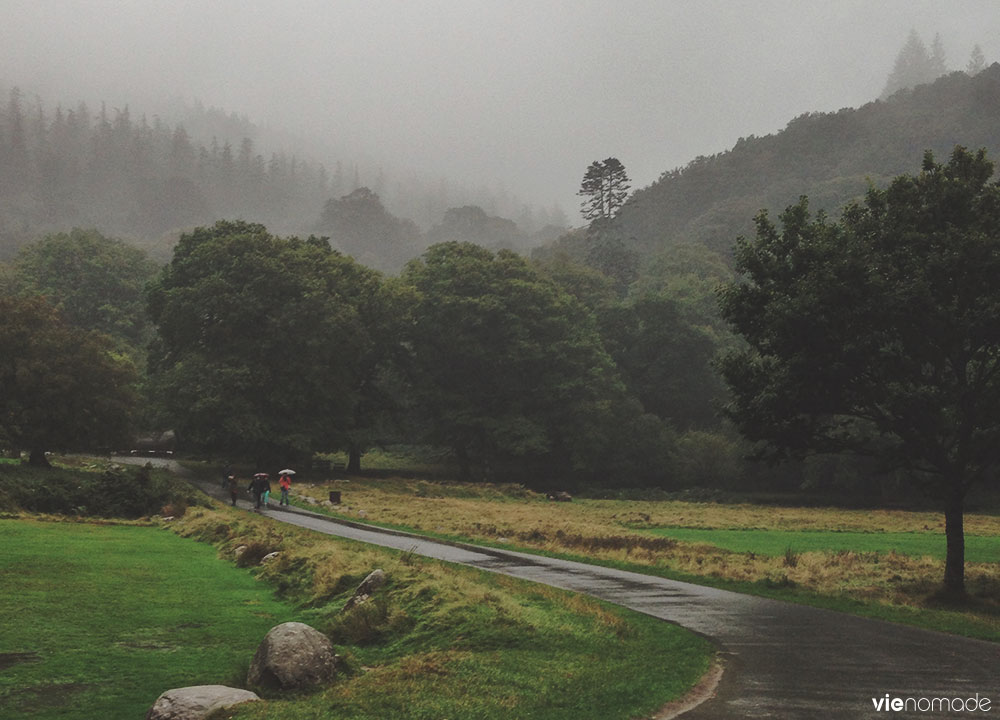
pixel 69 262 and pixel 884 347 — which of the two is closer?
pixel 884 347

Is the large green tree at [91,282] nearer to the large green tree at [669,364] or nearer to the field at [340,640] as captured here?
the large green tree at [669,364]

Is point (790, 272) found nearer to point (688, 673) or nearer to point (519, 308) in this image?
point (688, 673)

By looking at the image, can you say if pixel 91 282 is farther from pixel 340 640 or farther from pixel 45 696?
pixel 45 696

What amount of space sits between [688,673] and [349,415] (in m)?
63.1

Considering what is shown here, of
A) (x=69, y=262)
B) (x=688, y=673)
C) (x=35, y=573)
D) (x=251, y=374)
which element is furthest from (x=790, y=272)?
(x=69, y=262)

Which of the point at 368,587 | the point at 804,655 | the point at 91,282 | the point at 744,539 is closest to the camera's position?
the point at 804,655

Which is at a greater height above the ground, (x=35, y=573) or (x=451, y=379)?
(x=451, y=379)

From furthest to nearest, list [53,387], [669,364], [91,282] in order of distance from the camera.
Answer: [91,282] < [669,364] < [53,387]

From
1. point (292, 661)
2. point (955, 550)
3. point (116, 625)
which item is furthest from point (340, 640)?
point (955, 550)

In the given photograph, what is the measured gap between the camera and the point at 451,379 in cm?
8481

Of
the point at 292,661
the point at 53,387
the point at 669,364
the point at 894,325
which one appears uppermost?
the point at 669,364

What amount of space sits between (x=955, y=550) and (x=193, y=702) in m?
23.1

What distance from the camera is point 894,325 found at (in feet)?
79.5

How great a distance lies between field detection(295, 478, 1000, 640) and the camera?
23.9 meters
